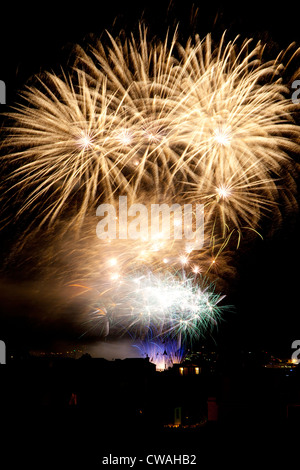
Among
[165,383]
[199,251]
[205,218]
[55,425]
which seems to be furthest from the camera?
[165,383]

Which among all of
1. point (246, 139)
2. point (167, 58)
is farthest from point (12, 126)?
point (246, 139)

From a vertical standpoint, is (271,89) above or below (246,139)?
above

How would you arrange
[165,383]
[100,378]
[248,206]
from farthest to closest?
[165,383] → [100,378] → [248,206]

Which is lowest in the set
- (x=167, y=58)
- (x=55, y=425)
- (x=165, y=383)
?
(x=165, y=383)

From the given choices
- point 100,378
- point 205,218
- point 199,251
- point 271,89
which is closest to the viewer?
point 271,89

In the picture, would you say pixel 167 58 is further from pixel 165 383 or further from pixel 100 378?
pixel 165 383

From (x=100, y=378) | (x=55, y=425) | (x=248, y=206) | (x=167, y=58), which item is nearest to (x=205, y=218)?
(x=248, y=206)

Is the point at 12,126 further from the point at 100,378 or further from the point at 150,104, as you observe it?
the point at 100,378

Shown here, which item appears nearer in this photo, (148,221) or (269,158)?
(269,158)

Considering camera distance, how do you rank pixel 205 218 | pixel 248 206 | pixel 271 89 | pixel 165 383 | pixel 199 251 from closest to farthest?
pixel 271 89 < pixel 248 206 < pixel 205 218 < pixel 199 251 < pixel 165 383

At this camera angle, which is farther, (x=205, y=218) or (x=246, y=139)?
(x=205, y=218)
